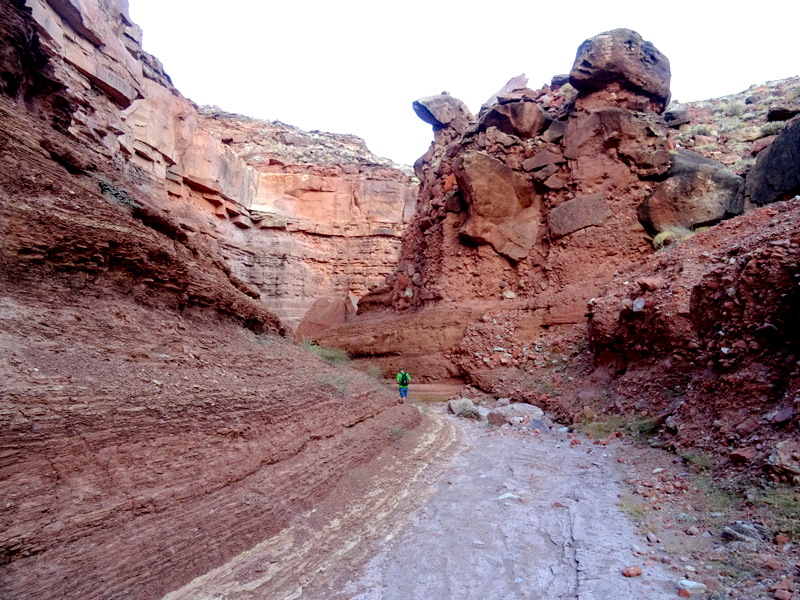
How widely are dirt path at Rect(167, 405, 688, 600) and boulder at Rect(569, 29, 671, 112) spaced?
12948 mm

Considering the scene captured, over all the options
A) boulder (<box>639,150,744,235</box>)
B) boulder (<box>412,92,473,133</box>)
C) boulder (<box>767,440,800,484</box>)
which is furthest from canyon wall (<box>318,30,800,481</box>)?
boulder (<box>412,92,473,133</box>)

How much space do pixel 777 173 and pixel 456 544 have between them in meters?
11.2

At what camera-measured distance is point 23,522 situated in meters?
2.63

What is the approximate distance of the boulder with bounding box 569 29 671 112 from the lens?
15.0m

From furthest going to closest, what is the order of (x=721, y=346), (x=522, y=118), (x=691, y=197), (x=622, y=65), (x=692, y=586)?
(x=522, y=118) < (x=622, y=65) < (x=691, y=197) < (x=721, y=346) < (x=692, y=586)

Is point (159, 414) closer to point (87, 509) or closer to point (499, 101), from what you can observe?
point (87, 509)

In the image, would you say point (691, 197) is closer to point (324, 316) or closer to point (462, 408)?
point (462, 408)

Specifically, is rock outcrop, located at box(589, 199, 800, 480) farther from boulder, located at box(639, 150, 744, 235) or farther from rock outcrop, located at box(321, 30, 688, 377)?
rock outcrop, located at box(321, 30, 688, 377)

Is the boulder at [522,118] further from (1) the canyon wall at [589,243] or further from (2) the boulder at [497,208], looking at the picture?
(2) the boulder at [497,208]

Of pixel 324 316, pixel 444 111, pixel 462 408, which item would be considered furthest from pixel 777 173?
pixel 324 316

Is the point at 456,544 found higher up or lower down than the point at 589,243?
lower down

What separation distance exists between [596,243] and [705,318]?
7.75m

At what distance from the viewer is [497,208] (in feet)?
50.6

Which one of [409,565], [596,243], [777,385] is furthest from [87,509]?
[596,243]
